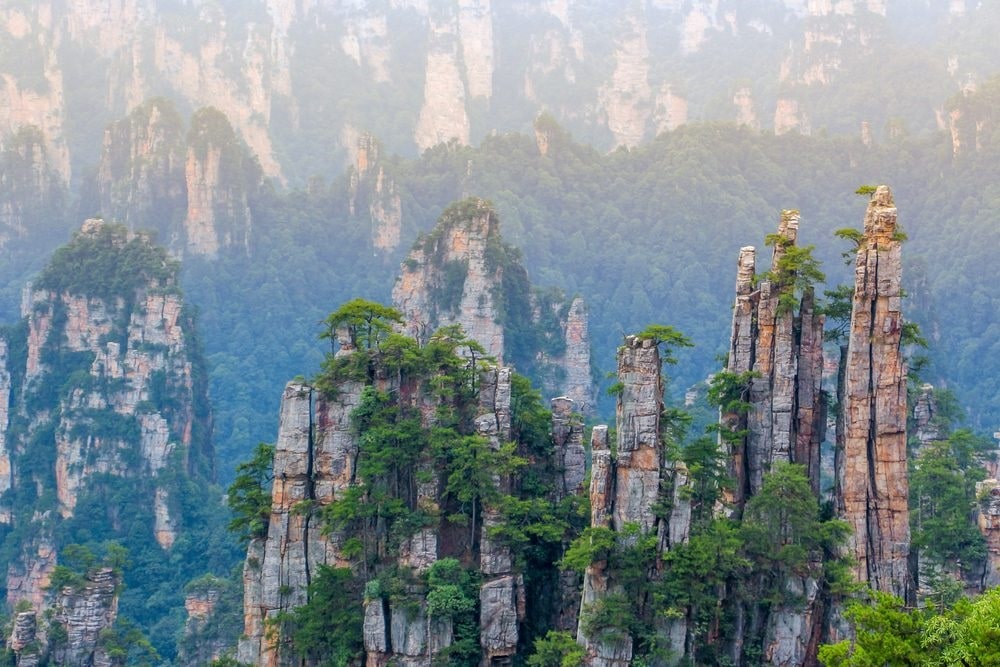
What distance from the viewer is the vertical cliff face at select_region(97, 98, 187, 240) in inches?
3856

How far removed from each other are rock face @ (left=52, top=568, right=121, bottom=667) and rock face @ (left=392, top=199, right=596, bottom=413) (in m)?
25.1

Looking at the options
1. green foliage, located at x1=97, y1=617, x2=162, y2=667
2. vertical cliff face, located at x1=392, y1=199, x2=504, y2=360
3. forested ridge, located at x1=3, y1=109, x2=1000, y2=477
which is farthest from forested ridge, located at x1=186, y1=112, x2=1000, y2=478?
green foliage, located at x1=97, y1=617, x2=162, y2=667

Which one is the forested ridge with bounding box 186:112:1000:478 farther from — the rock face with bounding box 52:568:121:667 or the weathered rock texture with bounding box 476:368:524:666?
the weathered rock texture with bounding box 476:368:524:666

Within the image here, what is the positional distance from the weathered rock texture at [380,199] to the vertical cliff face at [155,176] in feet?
31.9

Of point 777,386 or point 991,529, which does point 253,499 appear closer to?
point 777,386

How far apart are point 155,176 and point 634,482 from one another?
66.2m

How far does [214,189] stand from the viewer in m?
97.1

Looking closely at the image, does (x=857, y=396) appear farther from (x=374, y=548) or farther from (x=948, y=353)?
(x=948, y=353)

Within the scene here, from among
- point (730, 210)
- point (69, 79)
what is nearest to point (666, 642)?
point (730, 210)

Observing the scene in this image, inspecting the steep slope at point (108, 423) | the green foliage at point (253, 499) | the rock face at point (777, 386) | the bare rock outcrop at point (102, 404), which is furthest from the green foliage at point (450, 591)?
the bare rock outcrop at point (102, 404)

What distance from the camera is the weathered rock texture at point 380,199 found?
98.2m

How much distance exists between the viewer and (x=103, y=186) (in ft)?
336

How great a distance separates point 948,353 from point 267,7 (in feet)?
246

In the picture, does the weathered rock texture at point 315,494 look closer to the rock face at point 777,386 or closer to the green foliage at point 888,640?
the rock face at point 777,386
